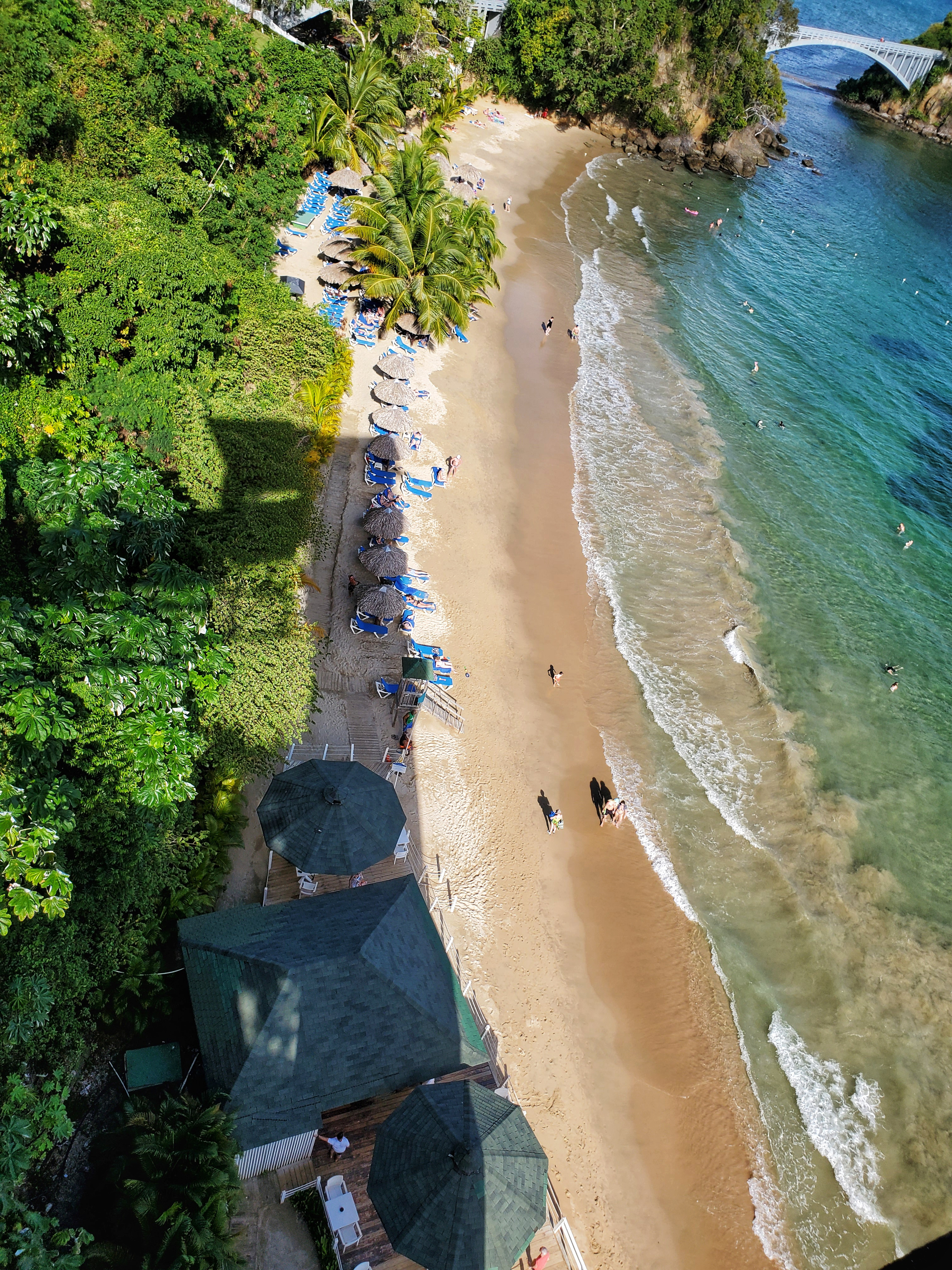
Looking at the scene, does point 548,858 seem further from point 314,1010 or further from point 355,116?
point 355,116

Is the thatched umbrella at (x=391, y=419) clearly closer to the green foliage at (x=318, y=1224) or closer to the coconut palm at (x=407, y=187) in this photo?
the coconut palm at (x=407, y=187)

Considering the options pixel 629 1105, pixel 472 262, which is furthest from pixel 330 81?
pixel 629 1105

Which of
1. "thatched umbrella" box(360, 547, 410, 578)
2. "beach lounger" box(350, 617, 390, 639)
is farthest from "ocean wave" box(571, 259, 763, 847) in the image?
"beach lounger" box(350, 617, 390, 639)

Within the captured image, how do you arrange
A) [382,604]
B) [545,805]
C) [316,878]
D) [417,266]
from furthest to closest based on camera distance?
[417,266] → [382,604] → [545,805] → [316,878]

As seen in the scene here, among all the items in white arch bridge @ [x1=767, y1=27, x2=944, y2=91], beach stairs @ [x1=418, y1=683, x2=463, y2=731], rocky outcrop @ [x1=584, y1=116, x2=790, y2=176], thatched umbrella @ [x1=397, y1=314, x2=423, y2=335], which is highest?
white arch bridge @ [x1=767, y1=27, x2=944, y2=91]

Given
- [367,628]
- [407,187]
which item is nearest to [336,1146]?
[367,628]

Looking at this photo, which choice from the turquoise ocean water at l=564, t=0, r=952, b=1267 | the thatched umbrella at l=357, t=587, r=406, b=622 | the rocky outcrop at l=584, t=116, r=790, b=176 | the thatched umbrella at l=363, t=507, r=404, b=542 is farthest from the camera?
the rocky outcrop at l=584, t=116, r=790, b=176

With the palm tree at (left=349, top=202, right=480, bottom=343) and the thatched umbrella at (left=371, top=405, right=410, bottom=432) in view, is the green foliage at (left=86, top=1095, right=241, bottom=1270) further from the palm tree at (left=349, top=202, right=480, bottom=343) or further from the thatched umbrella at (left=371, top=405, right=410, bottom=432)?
the palm tree at (left=349, top=202, right=480, bottom=343)

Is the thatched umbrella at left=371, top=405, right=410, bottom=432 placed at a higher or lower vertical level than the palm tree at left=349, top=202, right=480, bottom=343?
lower
